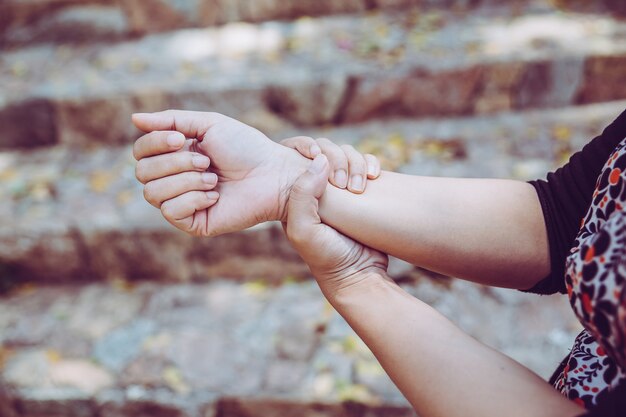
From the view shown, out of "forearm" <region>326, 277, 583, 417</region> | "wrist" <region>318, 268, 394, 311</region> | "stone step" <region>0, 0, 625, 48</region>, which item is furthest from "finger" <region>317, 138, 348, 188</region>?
"stone step" <region>0, 0, 625, 48</region>

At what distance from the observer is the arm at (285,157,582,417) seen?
99cm

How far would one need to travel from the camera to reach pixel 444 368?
1.05 m

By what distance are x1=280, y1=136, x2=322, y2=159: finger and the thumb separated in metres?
0.12

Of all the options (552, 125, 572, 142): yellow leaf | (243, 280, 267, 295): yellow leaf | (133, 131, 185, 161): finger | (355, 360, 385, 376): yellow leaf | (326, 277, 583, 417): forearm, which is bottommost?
(355, 360, 385, 376): yellow leaf

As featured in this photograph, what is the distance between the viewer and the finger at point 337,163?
145cm

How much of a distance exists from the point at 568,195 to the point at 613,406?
57 centimetres

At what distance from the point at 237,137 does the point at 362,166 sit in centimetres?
34

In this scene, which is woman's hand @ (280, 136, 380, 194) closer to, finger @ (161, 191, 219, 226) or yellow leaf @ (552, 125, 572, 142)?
finger @ (161, 191, 219, 226)

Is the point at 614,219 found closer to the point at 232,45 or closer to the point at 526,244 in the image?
the point at 526,244

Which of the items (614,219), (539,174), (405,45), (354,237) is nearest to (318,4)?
(405,45)

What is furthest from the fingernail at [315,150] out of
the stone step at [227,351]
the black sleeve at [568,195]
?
the stone step at [227,351]

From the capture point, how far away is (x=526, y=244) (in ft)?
4.28

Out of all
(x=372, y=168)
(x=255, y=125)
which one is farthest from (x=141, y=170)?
(x=255, y=125)

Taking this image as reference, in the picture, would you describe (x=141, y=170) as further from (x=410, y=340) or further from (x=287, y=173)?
(x=410, y=340)
